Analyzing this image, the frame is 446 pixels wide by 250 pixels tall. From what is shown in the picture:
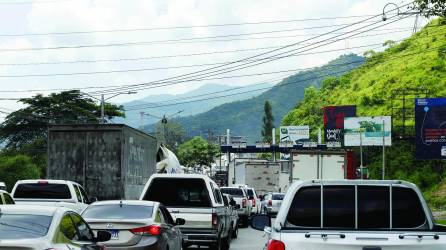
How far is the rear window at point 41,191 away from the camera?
75.0ft

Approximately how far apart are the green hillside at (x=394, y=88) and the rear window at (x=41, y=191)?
184 feet

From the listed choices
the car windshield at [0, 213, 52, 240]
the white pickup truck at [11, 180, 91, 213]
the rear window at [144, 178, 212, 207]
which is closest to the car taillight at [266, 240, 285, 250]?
the car windshield at [0, 213, 52, 240]

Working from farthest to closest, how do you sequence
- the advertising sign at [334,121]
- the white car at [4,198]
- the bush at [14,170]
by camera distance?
the advertising sign at [334,121]
the bush at [14,170]
the white car at [4,198]

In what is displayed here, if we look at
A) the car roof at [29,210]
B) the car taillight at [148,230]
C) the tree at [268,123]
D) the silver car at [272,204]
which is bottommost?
the silver car at [272,204]

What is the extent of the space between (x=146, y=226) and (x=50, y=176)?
13839 mm

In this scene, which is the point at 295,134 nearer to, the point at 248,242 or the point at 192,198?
the point at 248,242

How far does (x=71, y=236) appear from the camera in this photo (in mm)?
9688

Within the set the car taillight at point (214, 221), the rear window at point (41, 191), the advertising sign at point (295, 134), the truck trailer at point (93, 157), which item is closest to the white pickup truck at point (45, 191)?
the rear window at point (41, 191)

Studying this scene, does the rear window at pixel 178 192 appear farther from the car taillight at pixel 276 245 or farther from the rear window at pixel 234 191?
the rear window at pixel 234 191

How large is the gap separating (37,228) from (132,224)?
493 cm

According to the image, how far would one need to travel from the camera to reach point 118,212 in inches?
567

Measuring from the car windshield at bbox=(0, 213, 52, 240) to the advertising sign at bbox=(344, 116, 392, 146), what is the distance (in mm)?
75899

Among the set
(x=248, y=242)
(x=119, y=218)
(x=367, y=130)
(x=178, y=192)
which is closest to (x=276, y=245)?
(x=119, y=218)

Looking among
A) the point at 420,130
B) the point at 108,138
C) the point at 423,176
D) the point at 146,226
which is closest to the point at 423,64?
the point at 423,176
